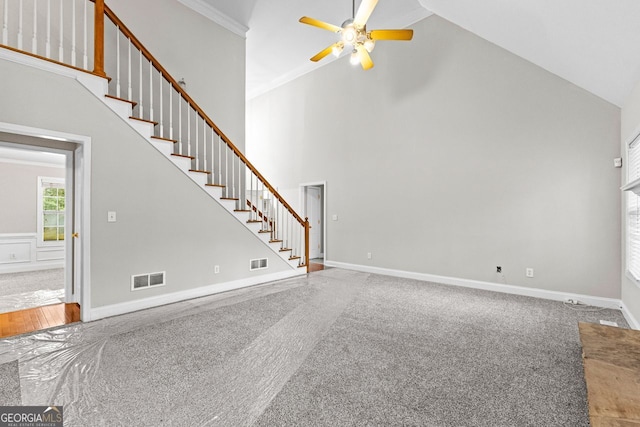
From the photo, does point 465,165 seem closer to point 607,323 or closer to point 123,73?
point 607,323

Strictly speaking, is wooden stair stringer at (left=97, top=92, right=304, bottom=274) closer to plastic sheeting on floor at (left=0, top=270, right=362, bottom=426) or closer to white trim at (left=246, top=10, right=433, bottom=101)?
plastic sheeting on floor at (left=0, top=270, right=362, bottom=426)

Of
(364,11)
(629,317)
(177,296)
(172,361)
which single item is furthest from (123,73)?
(629,317)

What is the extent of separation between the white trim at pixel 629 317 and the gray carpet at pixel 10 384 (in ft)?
16.8

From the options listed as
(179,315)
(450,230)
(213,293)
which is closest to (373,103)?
(450,230)

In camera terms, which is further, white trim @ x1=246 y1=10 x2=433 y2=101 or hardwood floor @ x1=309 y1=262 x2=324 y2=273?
hardwood floor @ x1=309 y1=262 x2=324 y2=273

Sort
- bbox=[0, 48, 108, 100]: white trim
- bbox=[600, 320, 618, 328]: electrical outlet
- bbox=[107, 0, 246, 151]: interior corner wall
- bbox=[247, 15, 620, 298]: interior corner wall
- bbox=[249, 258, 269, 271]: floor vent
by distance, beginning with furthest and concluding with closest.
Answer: bbox=[249, 258, 269, 271]: floor vent → bbox=[107, 0, 246, 151]: interior corner wall → bbox=[247, 15, 620, 298]: interior corner wall → bbox=[600, 320, 618, 328]: electrical outlet → bbox=[0, 48, 108, 100]: white trim

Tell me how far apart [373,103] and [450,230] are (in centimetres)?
287

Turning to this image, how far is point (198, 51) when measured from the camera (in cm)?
507

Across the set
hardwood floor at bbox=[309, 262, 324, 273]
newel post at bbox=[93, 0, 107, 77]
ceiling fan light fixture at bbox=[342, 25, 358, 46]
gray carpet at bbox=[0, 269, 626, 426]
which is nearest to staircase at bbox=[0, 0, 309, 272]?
newel post at bbox=[93, 0, 107, 77]

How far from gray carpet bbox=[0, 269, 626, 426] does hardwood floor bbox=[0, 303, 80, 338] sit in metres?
0.29

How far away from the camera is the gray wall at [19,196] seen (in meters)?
6.04

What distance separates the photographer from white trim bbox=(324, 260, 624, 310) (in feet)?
12.1

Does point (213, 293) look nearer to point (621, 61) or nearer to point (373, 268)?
point (373, 268)

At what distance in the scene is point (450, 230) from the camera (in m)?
4.83
